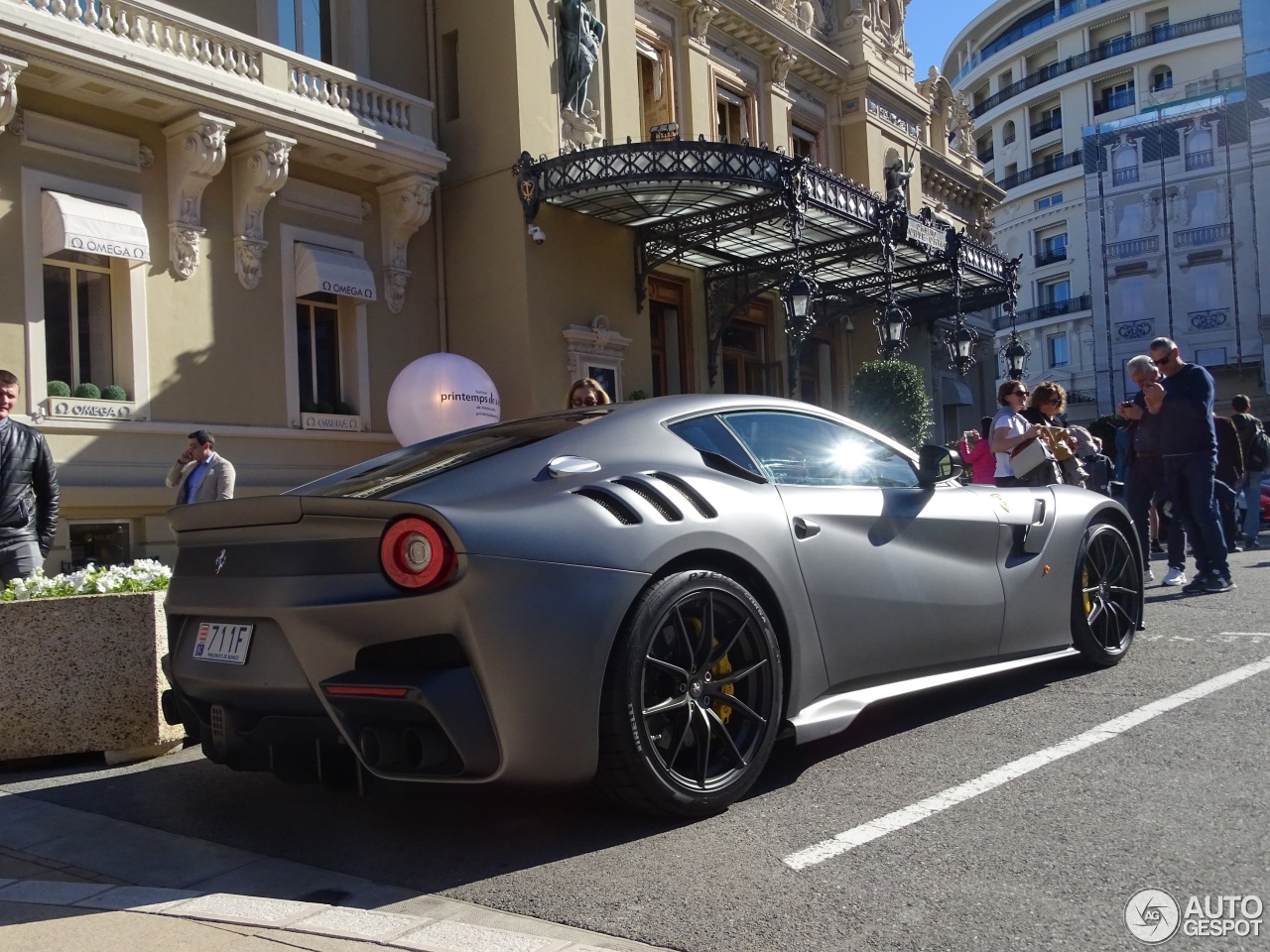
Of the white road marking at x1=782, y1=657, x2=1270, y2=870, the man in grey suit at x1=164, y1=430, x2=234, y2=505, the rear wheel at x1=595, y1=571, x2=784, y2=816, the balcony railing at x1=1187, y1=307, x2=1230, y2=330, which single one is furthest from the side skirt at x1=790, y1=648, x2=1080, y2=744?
the balcony railing at x1=1187, y1=307, x2=1230, y2=330

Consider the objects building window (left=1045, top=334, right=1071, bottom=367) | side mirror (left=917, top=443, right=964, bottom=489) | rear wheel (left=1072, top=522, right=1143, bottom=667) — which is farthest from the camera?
building window (left=1045, top=334, right=1071, bottom=367)

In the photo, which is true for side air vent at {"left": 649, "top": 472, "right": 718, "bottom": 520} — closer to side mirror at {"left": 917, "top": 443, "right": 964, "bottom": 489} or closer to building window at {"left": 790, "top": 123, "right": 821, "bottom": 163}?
side mirror at {"left": 917, "top": 443, "right": 964, "bottom": 489}

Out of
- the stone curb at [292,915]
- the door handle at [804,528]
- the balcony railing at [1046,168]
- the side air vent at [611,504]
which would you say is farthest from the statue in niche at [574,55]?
the balcony railing at [1046,168]

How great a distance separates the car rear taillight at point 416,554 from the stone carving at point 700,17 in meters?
17.6

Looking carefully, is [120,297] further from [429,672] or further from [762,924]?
[762,924]

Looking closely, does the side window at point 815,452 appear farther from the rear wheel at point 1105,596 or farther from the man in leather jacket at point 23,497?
the man in leather jacket at point 23,497

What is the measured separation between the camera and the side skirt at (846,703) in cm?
375

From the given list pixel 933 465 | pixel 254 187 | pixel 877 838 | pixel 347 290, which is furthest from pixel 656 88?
pixel 877 838

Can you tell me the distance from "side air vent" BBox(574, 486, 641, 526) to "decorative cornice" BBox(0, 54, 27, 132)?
9594 mm

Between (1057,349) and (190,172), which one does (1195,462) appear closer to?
(190,172)

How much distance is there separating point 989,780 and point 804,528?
100 centimetres

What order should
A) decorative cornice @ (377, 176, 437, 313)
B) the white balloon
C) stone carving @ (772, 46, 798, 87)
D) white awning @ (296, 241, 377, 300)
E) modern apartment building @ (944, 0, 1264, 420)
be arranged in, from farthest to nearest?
modern apartment building @ (944, 0, 1264, 420)
stone carving @ (772, 46, 798, 87)
decorative cornice @ (377, 176, 437, 313)
white awning @ (296, 241, 377, 300)
the white balloon

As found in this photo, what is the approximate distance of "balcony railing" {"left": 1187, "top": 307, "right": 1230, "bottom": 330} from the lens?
170 ft

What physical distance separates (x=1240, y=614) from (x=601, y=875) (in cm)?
569
